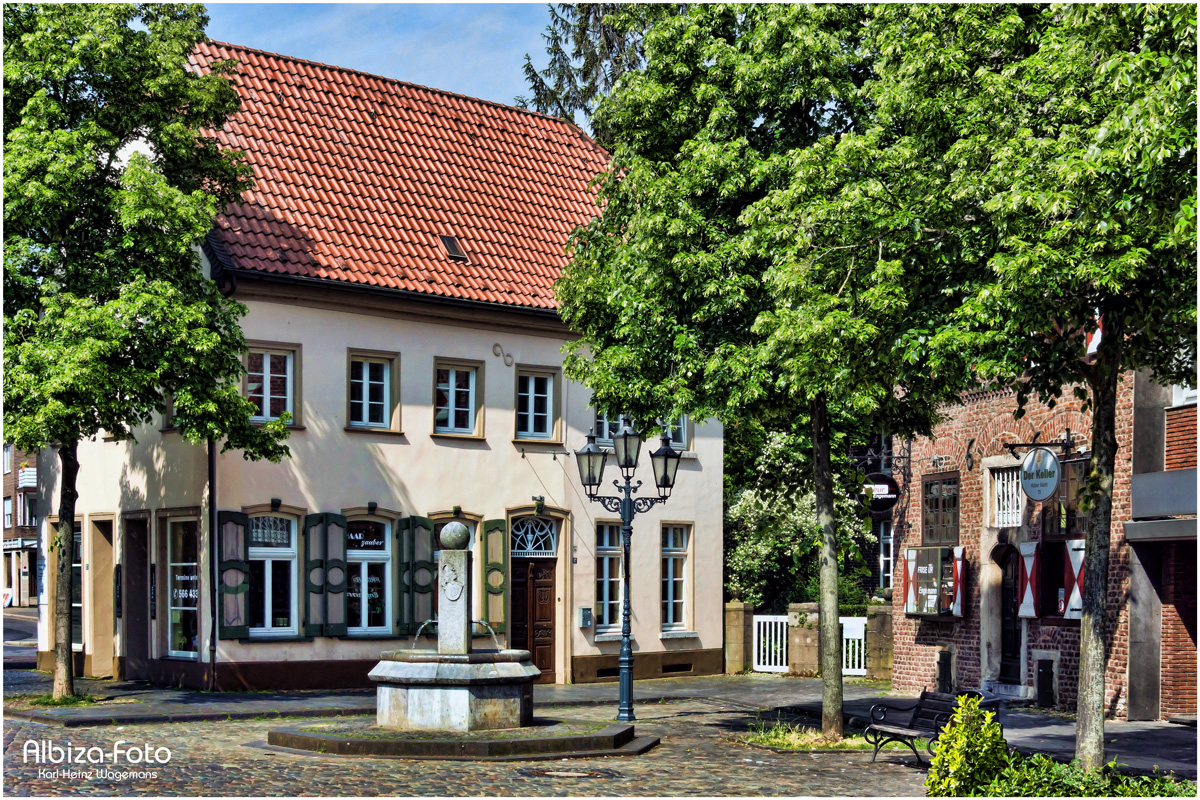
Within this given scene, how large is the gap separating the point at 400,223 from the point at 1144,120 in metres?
18.1

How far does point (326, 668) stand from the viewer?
23.2 m

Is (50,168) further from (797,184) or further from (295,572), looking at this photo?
(797,184)

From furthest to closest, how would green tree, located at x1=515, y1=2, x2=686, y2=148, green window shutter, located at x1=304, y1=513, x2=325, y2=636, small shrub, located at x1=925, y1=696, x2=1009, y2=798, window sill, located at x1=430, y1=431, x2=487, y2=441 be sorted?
green tree, located at x1=515, y1=2, x2=686, y2=148 → window sill, located at x1=430, y1=431, x2=487, y2=441 → green window shutter, located at x1=304, y1=513, x2=325, y2=636 → small shrub, located at x1=925, y1=696, x2=1009, y2=798

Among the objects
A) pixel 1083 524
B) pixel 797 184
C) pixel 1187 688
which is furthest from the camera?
pixel 1083 524

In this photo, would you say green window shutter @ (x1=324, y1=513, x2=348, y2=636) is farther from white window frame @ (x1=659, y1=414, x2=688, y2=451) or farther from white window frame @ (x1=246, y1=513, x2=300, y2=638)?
white window frame @ (x1=659, y1=414, x2=688, y2=451)

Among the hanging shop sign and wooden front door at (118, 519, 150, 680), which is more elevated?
the hanging shop sign

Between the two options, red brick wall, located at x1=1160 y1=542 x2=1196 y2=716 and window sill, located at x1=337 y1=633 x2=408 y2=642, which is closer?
red brick wall, located at x1=1160 y1=542 x2=1196 y2=716

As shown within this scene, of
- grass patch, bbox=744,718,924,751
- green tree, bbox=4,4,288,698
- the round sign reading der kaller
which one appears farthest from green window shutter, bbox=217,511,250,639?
the round sign reading der kaller

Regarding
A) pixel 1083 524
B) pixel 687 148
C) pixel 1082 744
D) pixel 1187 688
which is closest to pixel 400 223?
pixel 687 148

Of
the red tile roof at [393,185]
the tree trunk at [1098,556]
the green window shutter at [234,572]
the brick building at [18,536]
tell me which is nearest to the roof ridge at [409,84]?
the red tile roof at [393,185]

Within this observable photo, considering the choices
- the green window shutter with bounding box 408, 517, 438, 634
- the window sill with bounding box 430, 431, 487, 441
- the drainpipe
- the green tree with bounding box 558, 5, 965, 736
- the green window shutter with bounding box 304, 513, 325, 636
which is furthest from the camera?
the window sill with bounding box 430, 431, 487, 441

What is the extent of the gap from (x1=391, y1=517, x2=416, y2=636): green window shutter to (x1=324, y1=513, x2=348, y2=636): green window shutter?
0.96 m

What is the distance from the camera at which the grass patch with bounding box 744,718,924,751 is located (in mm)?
16125

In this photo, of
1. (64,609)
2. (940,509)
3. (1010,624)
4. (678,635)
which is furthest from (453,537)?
(678,635)
